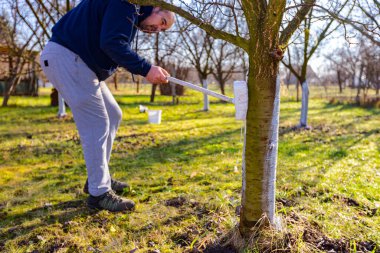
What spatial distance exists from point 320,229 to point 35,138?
5960mm

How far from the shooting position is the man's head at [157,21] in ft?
A: 8.71

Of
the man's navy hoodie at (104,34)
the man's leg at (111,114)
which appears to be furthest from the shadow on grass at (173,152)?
the man's navy hoodie at (104,34)

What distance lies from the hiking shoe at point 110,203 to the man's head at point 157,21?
1.41 m

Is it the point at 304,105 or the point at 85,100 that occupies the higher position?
the point at 85,100

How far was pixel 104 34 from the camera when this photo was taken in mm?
2385

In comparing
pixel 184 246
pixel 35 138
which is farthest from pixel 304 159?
pixel 35 138

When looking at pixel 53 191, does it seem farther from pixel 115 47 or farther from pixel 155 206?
pixel 115 47

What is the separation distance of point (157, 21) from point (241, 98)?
101 centimetres

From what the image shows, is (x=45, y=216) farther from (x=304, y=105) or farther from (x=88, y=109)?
(x=304, y=105)

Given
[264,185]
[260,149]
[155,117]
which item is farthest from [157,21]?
[155,117]

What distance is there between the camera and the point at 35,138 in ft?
22.1

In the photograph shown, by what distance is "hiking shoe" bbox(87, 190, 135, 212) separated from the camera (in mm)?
2797

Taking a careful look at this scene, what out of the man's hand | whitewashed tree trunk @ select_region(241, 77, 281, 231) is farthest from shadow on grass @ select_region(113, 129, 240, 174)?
whitewashed tree trunk @ select_region(241, 77, 281, 231)

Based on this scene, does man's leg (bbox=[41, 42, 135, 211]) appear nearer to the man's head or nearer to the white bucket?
the man's head
